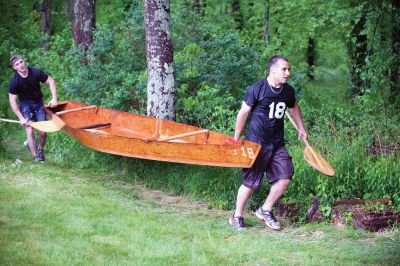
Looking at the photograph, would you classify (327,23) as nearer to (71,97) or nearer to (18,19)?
(71,97)

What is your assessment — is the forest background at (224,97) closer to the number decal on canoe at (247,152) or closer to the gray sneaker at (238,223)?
the gray sneaker at (238,223)

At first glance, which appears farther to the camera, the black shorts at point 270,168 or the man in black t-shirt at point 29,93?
the man in black t-shirt at point 29,93

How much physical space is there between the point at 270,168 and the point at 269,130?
0.46 meters

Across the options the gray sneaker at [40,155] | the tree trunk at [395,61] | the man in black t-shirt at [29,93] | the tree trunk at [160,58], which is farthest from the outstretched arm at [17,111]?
the tree trunk at [395,61]

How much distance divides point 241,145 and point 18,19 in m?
15.6

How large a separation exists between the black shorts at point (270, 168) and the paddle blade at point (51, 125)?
3.45 meters

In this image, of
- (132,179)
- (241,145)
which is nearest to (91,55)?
(132,179)

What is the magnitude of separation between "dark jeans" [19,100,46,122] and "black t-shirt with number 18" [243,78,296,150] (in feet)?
15.1

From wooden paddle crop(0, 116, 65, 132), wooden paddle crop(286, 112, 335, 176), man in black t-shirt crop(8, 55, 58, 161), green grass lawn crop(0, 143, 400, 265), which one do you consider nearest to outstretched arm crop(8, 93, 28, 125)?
man in black t-shirt crop(8, 55, 58, 161)

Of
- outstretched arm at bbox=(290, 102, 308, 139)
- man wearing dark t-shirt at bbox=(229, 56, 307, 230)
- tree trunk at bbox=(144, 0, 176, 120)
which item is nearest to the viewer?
man wearing dark t-shirt at bbox=(229, 56, 307, 230)

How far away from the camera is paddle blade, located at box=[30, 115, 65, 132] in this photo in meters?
Answer: 9.45

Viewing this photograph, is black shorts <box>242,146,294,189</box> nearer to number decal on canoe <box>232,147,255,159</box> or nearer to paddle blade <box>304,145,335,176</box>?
number decal on canoe <box>232,147,255,159</box>

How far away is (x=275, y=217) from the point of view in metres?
7.47

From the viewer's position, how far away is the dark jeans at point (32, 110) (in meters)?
10.5
